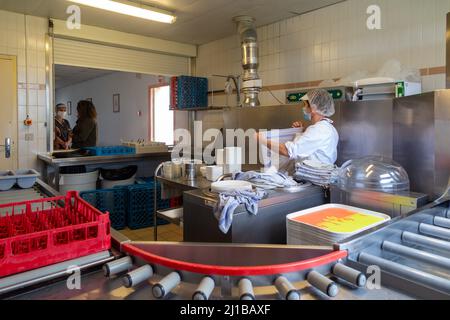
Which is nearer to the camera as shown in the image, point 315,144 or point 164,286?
point 164,286

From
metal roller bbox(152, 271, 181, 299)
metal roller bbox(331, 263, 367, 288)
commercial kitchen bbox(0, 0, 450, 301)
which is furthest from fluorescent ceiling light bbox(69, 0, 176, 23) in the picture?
metal roller bbox(331, 263, 367, 288)

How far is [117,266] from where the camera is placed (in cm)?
91

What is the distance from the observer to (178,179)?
2951 mm

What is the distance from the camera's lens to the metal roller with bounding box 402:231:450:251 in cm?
115

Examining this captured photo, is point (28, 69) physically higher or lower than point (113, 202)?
higher

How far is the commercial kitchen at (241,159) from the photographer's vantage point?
88cm

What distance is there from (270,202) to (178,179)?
1.28m

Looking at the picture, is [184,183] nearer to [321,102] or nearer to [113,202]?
[321,102]

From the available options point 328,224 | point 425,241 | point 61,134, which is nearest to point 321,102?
point 328,224

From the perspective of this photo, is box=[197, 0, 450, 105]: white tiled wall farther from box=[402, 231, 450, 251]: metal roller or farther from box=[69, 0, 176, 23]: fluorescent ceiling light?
box=[402, 231, 450, 251]: metal roller

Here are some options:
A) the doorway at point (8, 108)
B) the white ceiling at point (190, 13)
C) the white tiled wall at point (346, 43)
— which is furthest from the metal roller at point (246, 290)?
the doorway at point (8, 108)

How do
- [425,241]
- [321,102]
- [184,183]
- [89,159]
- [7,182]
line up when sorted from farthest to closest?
[89,159]
[184,183]
[321,102]
[7,182]
[425,241]

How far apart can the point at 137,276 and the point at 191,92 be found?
4.70 metres
